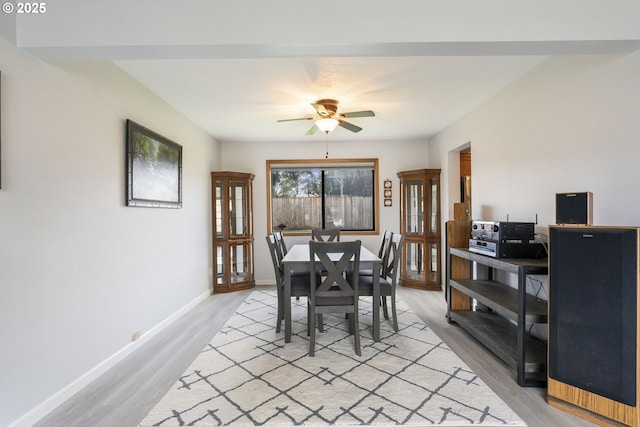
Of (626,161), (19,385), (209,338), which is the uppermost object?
(626,161)

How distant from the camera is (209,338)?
280cm

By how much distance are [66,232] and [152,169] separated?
1.10m

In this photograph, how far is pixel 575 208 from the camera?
187cm

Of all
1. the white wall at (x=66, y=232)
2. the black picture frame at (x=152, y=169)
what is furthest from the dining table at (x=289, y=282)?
the black picture frame at (x=152, y=169)

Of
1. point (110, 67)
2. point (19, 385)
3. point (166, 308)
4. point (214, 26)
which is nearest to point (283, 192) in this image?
point (166, 308)

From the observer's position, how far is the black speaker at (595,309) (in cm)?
156

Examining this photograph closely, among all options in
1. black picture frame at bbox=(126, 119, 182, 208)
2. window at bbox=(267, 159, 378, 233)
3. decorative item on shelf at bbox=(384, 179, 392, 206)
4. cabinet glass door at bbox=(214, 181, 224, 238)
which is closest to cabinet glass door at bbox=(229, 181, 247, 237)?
cabinet glass door at bbox=(214, 181, 224, 238)

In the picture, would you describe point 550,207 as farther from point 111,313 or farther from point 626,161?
point 111,313

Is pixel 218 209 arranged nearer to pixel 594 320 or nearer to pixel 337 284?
pixel 337 284

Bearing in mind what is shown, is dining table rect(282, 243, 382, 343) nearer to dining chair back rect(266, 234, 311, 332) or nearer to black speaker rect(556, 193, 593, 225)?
→ dining chair back rect(266, 234, 311, 332)

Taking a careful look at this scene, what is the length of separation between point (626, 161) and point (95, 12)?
3.29 metres

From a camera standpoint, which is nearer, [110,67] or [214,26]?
[214,26]

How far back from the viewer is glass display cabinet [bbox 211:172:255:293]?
4.50 meters

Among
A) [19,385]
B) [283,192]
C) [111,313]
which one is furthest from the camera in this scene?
[283,192]
